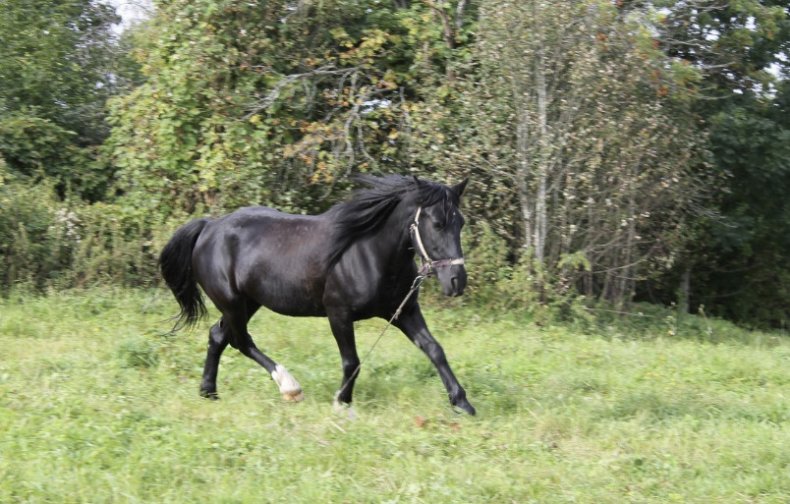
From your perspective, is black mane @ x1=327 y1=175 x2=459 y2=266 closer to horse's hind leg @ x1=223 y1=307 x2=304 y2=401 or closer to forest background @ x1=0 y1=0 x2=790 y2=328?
horse's hind leg @ x1=223 y1=307 x2=304 y2=401

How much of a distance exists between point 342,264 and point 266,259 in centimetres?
82

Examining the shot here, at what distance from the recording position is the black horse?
6.61 metres

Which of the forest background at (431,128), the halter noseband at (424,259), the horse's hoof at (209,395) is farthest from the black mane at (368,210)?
the forest background at (431,128)

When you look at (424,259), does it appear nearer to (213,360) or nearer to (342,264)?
(342,264)

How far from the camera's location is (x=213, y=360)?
777 cm

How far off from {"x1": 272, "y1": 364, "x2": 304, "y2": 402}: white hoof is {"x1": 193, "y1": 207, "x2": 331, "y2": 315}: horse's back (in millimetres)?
562

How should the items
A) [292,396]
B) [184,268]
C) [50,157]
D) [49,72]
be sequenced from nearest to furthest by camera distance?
1. [292,396]
2. [184,268]
3. [50,157]
4. [49,72]

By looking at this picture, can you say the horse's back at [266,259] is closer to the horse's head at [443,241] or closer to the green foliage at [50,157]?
the horse's head at [443,241]

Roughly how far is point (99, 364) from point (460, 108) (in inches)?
264

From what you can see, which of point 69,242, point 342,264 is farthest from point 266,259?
point 69,242

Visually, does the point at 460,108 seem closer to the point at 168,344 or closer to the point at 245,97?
the point at 245,97

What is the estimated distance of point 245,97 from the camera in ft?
45.2

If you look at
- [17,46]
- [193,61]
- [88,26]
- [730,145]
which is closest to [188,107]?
[193,61]

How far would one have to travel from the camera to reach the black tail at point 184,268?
831 cm
